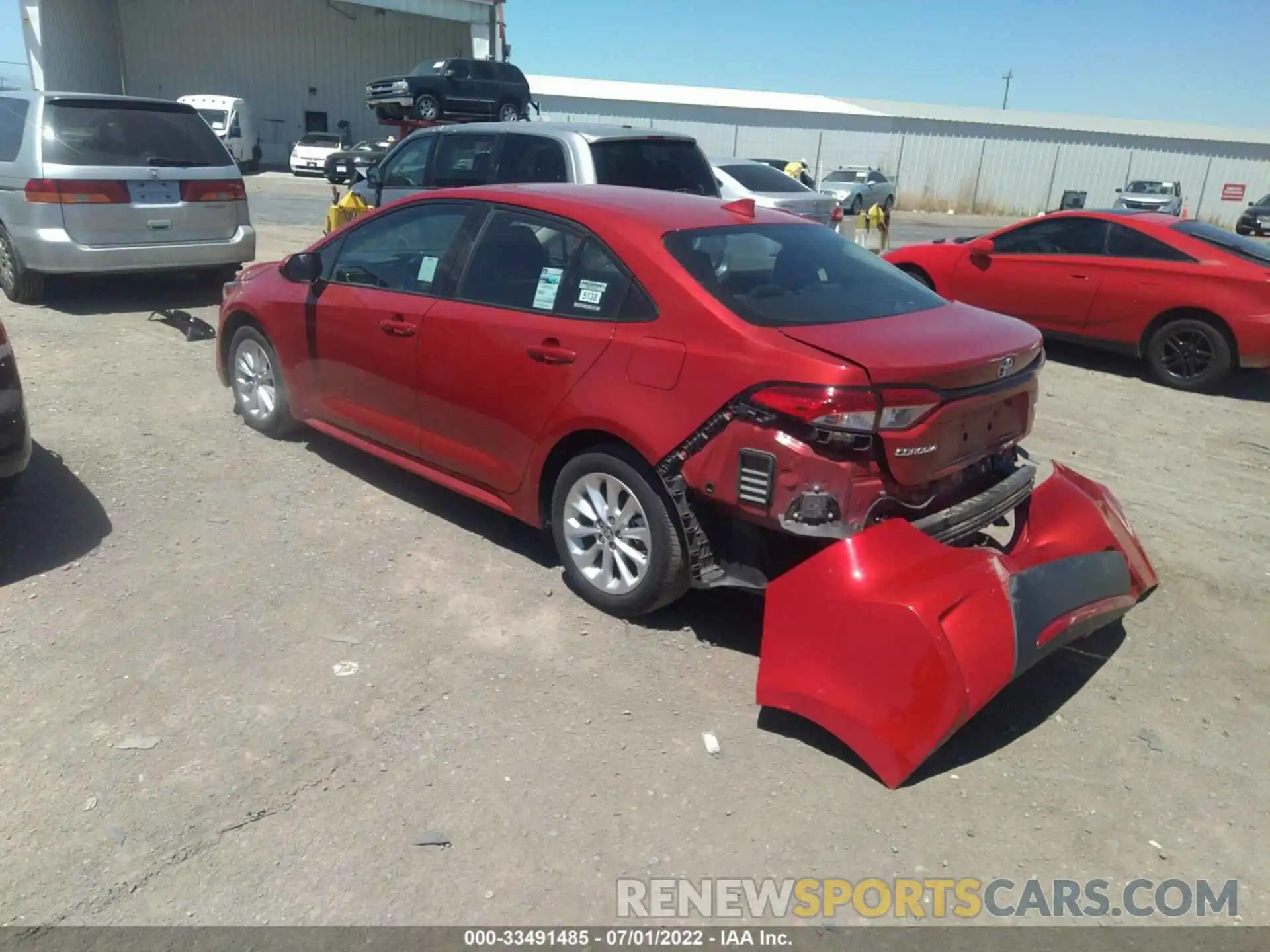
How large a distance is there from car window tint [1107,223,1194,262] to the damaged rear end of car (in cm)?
570

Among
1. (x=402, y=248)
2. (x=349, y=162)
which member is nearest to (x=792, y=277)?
(x=402, y=248)

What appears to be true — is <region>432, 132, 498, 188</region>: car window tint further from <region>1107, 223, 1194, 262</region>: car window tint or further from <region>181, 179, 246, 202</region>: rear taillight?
<region>1107, 223, 1194, 262</region>: car window tint

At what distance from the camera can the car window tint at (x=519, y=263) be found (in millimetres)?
4234

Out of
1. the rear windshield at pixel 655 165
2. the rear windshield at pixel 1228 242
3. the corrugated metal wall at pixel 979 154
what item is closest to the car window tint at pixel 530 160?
the rear windshield at pixel 655 165

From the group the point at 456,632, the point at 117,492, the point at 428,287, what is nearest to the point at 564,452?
the point at 456,632

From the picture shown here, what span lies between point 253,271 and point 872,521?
4455 millimetres

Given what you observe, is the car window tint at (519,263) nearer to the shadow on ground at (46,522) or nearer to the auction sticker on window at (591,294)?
the auction sticker on window at (591,294)

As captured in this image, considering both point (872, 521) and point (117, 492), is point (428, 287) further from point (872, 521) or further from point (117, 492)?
point (872, 521)

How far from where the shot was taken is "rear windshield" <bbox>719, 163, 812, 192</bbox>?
13391 millimetres

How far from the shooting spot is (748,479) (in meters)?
3.46

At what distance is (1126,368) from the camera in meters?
9.50

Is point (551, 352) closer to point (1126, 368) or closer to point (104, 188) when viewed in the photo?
point (104, 188)

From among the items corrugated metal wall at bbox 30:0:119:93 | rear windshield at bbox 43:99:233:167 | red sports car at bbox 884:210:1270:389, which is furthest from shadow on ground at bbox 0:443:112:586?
corrugated metal wall at bbox 30:0:119:93

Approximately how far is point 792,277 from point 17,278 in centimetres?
758
